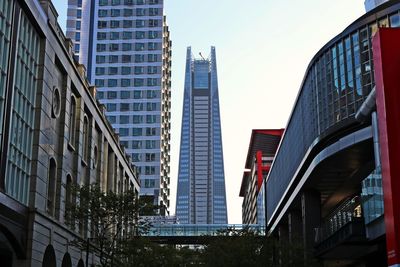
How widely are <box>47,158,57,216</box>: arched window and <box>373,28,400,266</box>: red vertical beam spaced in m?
21.4

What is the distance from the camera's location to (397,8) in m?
44.9

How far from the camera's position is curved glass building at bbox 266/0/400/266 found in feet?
140

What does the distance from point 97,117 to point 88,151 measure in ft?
15.1

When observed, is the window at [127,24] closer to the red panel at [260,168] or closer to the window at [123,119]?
the window at [123,119]

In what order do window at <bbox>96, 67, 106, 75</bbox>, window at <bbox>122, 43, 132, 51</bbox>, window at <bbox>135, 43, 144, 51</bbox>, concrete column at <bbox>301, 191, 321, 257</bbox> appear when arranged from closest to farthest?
concrete column at <bbox>301, 191, 321, 257</bbox> → window at <bbox>96, 67, 106, 75</bbox> → window at <bbox>135, 43, 144, 51</bbox> → window at <bbox>122, 43, 132, 51</bbox>

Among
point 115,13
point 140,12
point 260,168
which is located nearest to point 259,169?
point 260,168

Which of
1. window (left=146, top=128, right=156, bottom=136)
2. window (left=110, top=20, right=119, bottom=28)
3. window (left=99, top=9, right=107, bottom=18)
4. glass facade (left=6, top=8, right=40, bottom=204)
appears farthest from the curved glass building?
window (left=99, top=9, right=107, bottom=18)

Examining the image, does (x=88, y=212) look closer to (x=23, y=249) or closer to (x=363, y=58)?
(x=23, y=249)

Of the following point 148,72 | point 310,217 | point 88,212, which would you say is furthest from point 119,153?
point 148,72

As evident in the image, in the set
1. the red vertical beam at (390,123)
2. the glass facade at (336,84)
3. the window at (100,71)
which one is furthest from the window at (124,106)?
the red vertical beam at (390,123)

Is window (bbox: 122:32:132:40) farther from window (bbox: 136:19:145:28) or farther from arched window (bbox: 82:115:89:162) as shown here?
arched window (bbox: 82:115:89:162)

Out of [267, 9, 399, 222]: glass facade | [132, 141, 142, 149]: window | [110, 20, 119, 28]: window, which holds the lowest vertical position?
[267, 9, 399, 222]: glass facade

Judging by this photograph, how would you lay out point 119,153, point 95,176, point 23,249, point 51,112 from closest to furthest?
point 23,249, point 51,112, point 95,176, point 119,153

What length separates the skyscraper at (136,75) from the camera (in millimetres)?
130750
